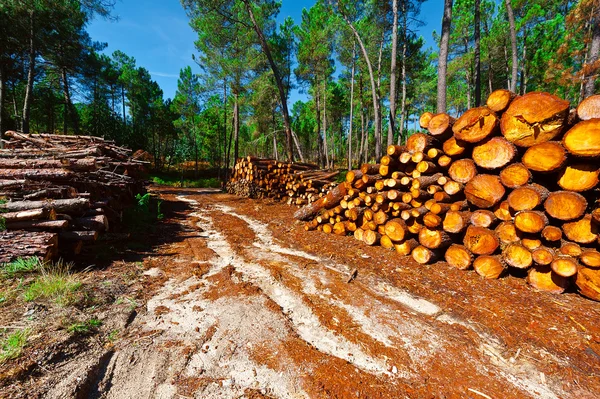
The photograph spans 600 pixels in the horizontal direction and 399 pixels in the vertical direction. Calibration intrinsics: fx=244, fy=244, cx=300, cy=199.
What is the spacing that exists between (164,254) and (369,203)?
4.22 meters

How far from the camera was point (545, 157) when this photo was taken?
3168mm

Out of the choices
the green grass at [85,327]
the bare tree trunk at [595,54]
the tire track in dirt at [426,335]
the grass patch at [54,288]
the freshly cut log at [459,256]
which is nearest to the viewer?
the tire track in dirt at [426,335]

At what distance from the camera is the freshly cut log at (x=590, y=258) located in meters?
2.78

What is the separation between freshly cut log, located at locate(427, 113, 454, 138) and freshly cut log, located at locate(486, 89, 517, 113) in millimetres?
615

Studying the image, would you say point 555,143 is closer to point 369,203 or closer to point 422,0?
point 369,203

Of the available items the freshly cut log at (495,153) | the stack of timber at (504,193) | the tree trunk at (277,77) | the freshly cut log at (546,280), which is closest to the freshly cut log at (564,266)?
the stack of timber at (504,193)

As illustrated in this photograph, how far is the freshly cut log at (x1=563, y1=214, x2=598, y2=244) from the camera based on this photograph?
2.90 meters

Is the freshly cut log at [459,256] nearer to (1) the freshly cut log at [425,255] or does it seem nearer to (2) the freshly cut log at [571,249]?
(1) the freshly cut log at [425,255]

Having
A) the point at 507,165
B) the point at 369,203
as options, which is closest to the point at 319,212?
the point at 369,203

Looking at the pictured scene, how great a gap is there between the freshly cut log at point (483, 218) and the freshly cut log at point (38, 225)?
20.8 feet

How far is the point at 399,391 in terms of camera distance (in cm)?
185

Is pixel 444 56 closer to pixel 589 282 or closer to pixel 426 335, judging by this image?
pixel 589 282

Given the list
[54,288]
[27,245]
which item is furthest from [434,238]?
[27,245]

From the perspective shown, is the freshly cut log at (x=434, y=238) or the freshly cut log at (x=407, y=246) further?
the freshly cut log at (x=407, y=246)
